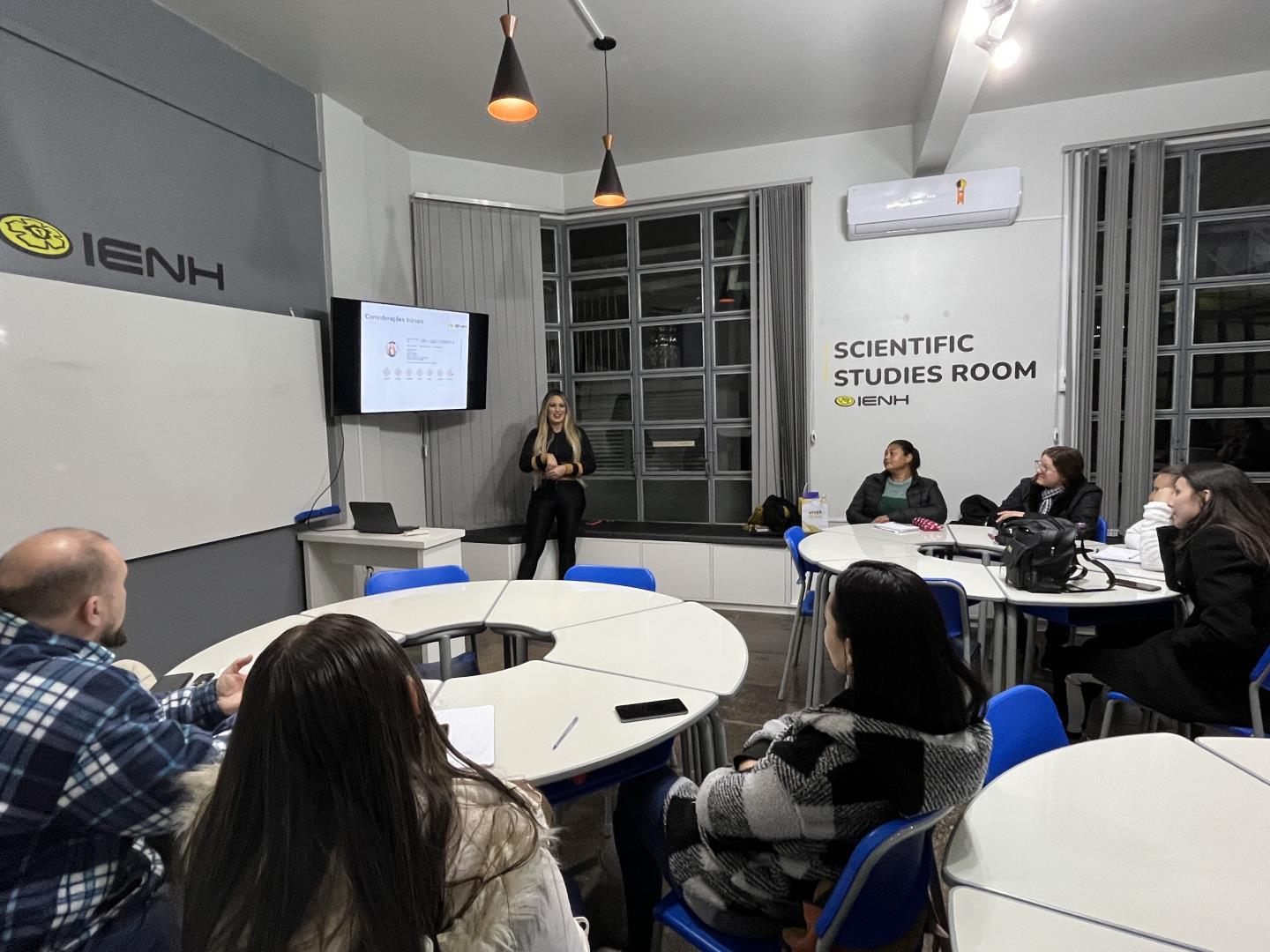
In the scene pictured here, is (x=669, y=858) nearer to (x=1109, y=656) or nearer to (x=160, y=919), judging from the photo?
(x=160, y=919)

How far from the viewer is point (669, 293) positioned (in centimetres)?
565

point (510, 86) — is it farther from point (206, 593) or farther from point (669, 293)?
point (669, 293)

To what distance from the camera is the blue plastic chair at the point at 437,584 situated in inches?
93.7

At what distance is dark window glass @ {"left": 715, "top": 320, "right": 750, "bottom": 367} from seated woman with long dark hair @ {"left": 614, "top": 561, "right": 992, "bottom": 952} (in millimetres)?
4370

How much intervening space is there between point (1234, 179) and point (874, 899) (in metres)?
5.45

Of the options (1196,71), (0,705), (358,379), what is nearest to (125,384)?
(358,379)

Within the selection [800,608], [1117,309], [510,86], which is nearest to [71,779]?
[510,86]

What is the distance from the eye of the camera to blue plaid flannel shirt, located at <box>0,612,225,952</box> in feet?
3.31

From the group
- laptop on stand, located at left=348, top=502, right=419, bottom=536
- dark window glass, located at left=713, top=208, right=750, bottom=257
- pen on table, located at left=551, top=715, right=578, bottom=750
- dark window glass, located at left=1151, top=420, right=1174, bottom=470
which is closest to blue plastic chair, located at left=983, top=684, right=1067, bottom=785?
pen on table, located at left=551, top=715, right=578, bottom=750

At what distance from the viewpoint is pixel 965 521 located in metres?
4.57

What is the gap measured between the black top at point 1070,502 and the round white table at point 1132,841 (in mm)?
2597

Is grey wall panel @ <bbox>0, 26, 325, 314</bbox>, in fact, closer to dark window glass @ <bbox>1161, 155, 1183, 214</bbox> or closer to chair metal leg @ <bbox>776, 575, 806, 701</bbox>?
chair metal leg @ <bbox>776, 575, 806, 701</bbox>

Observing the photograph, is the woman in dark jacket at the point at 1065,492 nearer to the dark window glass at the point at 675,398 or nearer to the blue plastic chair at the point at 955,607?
the blue plastic chair at the point at 955,607

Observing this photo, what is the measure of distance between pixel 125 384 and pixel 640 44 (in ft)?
10.2
